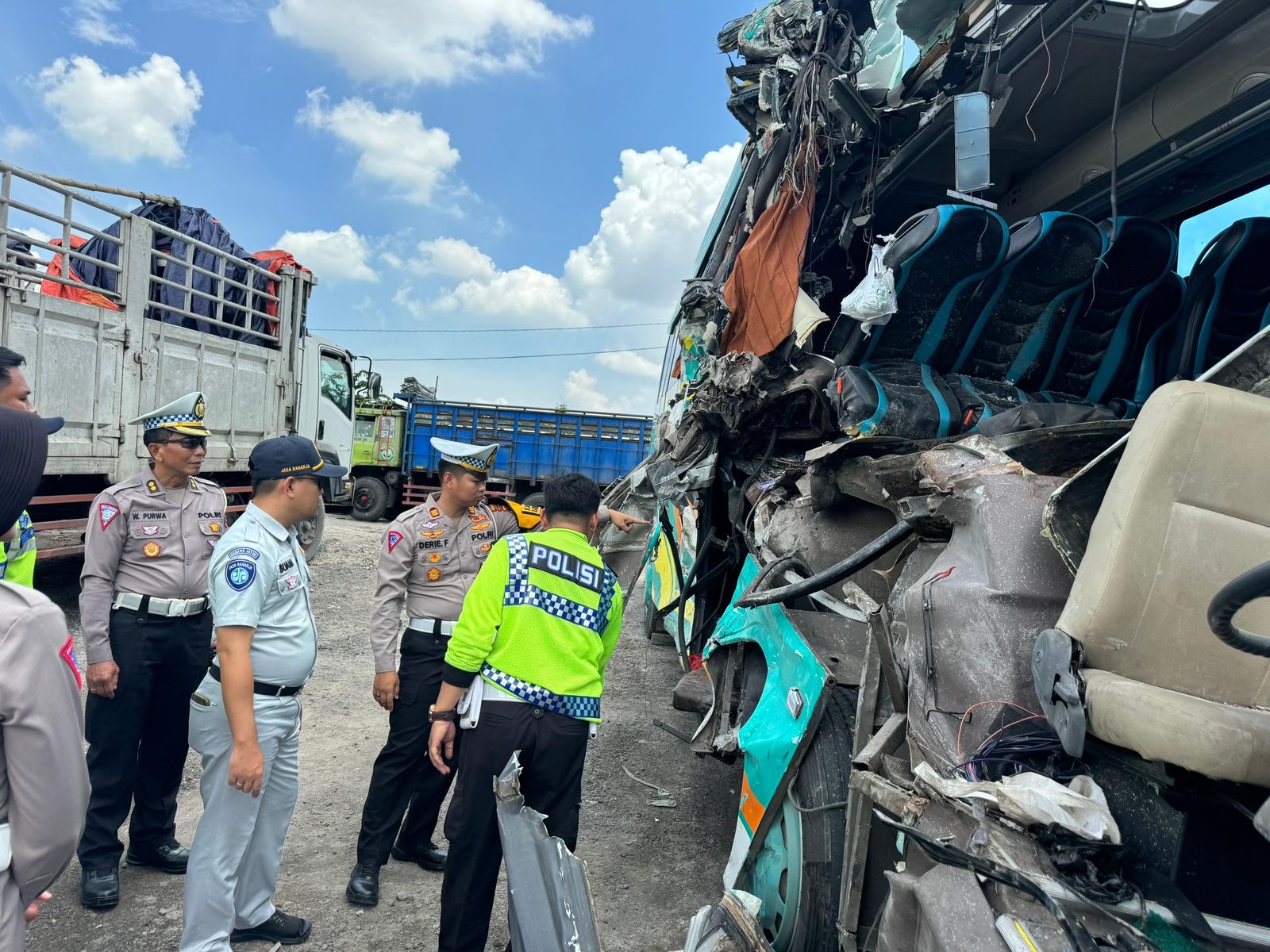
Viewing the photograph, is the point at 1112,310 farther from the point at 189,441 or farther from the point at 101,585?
the point at 101,585

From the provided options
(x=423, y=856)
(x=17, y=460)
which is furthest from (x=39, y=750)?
(x=423, y=856)

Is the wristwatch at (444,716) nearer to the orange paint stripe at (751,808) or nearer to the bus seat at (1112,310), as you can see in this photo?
the orange paint stripe at (751,808)

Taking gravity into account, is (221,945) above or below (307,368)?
below

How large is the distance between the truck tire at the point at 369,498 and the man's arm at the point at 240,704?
13807mm

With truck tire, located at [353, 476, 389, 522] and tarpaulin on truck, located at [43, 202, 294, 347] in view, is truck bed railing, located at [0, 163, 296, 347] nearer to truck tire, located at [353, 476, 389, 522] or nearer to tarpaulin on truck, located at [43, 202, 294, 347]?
tarpaulin on truck, located at [43, 202, 294, 347]

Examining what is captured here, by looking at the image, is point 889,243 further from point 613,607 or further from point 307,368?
point 307,368

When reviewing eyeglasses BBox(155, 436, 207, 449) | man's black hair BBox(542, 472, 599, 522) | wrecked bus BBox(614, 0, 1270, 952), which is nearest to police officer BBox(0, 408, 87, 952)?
man's black hair BBox(542, 472, 599, 522)

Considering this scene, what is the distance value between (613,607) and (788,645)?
59cm

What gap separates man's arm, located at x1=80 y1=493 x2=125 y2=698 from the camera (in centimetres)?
278

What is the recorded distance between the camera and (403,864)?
3158mm

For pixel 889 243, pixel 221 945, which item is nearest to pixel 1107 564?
pixel 889 243

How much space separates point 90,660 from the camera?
2781mm

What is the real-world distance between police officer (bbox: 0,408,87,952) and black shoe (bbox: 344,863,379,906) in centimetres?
167

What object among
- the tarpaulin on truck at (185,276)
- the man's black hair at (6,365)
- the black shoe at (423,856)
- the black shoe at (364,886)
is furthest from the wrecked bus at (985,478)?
the tarpaulin on truck at (185,276)
